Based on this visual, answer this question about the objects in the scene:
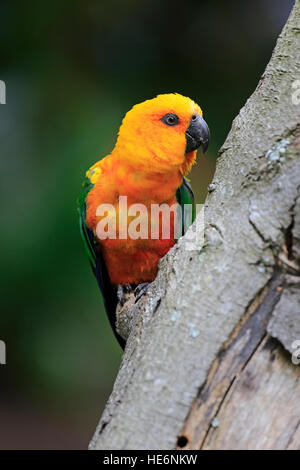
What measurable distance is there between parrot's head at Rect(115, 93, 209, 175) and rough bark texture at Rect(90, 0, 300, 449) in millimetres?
898

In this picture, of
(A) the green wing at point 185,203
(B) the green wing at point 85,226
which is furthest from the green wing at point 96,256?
(A) the green wing at point 185,203

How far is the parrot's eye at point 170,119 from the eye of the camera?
2.38 meters

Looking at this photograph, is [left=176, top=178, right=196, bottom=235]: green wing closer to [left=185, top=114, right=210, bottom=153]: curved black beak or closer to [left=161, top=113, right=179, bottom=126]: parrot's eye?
[left=185, top=114, right=210, bottom=153]: curved black beak

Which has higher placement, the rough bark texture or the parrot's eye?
the parrot's eye

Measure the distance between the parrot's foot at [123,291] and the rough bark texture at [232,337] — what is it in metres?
1.12

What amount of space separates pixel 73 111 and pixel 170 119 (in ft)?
6.36

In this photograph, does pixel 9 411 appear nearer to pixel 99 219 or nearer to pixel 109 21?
pixel 99 219

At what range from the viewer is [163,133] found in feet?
7.79

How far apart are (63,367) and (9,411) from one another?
0.90 m

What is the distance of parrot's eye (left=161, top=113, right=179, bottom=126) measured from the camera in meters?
2.38

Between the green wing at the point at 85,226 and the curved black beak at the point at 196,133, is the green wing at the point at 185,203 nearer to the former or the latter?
the curved black beak at the point at 196,133

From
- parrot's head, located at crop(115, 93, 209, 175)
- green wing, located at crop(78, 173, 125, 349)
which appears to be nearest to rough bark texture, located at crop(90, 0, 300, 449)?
parrot's head, located at crop(115, 93, 209, 175)

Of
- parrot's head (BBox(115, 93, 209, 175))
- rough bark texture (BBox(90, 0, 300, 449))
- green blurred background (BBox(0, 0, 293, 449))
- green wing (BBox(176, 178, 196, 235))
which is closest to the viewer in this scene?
rough bark texture (BBox(90, 0, 300, 449))

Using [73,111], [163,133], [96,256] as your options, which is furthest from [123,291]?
[73,111]
